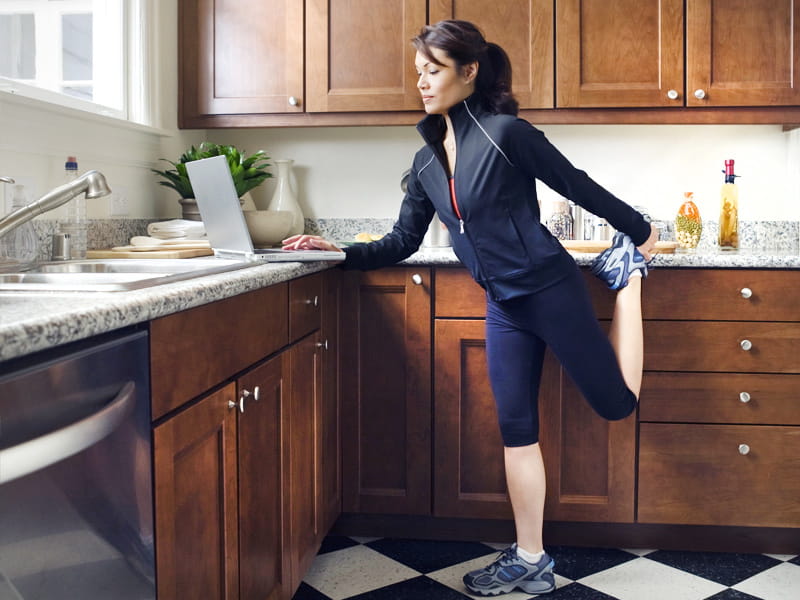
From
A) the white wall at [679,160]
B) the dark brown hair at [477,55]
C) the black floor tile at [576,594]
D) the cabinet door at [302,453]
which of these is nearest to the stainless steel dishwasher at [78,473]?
the cabinet door at [302,453]

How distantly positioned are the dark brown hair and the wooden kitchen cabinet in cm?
54

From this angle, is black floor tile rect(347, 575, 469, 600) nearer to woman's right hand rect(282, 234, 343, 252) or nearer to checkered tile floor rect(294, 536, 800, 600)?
checkered tile floor rect(294, 536, 800, 600)

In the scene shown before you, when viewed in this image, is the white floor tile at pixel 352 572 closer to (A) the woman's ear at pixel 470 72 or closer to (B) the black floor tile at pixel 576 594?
(B) the black floor tile at pixel 576 594

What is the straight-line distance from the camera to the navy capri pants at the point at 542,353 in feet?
6.85

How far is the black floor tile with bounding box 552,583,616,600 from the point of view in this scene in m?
2.18

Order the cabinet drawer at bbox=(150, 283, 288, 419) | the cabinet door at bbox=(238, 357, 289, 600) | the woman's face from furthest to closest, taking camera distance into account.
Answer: the woman's face < the cabinet door at bbox=(238, 357, 289, 600) < the cabinet drawer at bbox=(150, 283, 288, 419)

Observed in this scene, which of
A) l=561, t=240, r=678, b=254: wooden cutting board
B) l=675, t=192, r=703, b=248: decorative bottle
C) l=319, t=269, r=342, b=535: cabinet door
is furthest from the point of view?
l=675, t=192, r=703, b=248: decorative bottle

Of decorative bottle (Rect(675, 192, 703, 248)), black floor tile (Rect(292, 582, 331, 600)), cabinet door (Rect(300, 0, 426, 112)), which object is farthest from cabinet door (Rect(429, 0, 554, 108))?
black floor tile (Rect(292, 582, 331, 600))

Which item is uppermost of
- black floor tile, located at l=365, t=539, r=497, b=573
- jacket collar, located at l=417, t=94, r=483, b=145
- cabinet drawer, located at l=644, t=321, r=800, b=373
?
jacket collar, located at l=417, t=94, r=483, b=145

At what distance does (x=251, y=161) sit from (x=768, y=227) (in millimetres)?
1790

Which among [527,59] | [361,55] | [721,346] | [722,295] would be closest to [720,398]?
[721,346]

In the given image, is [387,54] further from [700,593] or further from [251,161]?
[700,593]

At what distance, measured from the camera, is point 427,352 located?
2.49 meters

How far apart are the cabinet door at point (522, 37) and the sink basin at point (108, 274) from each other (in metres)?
1.21
